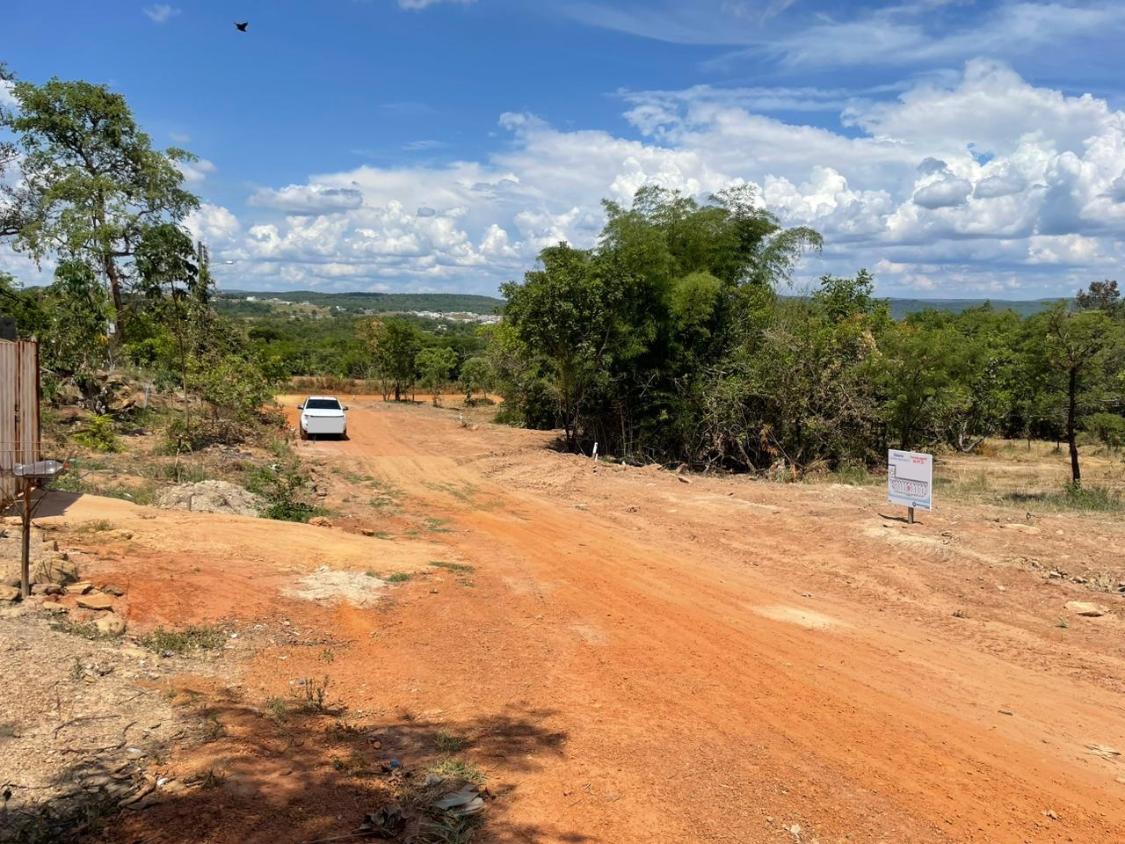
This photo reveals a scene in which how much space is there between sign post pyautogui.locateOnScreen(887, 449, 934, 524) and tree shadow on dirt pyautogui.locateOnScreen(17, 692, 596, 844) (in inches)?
376

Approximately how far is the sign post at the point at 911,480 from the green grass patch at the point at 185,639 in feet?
35.5

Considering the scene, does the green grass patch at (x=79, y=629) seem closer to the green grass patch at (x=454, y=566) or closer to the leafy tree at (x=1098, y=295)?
the green grass patch at (x=454, y=566)

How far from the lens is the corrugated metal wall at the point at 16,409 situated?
9414mm

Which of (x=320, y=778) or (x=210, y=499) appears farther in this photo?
(x=210, y=499)

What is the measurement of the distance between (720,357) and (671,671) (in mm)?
16780

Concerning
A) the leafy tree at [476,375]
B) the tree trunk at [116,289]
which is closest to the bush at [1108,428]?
the leafy tree at [476,375]

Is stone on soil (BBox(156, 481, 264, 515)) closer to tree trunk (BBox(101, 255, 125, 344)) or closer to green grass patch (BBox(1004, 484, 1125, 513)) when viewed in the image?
tree trunk (BBox(101, 255, 125, 344))

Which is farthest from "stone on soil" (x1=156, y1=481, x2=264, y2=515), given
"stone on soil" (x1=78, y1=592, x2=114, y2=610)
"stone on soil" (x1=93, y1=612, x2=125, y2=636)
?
"stone on soil" (x1=93, y1=612, x2=125, y2=636)

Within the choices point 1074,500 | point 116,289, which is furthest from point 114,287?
point 1074,500

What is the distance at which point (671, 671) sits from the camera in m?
6.84

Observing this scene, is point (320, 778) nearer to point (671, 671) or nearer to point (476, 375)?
point (671, 671)

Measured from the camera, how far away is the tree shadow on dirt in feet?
12.7

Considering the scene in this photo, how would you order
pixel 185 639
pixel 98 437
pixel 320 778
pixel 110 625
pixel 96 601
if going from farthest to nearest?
pixel 98 437, pixel 96 601, pixel 185 639, pixel 110 625, pixel 320 778

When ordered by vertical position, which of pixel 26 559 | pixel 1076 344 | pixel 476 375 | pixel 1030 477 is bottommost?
pixel 1030 477
